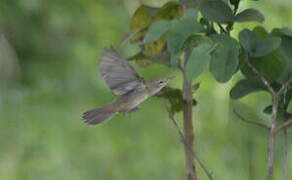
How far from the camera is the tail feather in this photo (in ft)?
3.31

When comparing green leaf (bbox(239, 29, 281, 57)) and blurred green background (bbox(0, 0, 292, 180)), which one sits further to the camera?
blurred green background (bbox(0, 0, 292, 180))

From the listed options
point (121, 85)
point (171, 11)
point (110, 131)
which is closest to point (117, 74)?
point (121, 85)

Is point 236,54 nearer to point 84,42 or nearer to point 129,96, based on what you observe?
point 129,96

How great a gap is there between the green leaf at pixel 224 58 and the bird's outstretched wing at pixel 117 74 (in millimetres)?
119

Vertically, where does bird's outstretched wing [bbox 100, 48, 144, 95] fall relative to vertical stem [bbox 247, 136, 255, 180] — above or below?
above

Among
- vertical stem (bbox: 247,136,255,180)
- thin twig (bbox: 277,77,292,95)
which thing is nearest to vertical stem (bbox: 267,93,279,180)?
thin twig (bbox: 277,77,292,95)

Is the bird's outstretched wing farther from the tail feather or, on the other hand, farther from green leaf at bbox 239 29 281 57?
green leaf at bbox 239 29 281 57

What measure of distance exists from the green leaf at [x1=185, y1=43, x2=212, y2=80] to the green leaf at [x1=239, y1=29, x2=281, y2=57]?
5cm

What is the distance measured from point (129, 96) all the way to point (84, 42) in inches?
73.3

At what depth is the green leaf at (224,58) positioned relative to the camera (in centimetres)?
97

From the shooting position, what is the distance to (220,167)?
96.0 inches

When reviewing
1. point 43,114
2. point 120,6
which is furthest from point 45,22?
point 43,114

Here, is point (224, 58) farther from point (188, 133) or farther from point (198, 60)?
point (188, 133)

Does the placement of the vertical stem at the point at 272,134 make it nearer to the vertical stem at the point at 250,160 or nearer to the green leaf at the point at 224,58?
the green leaf at the point at 224,58
